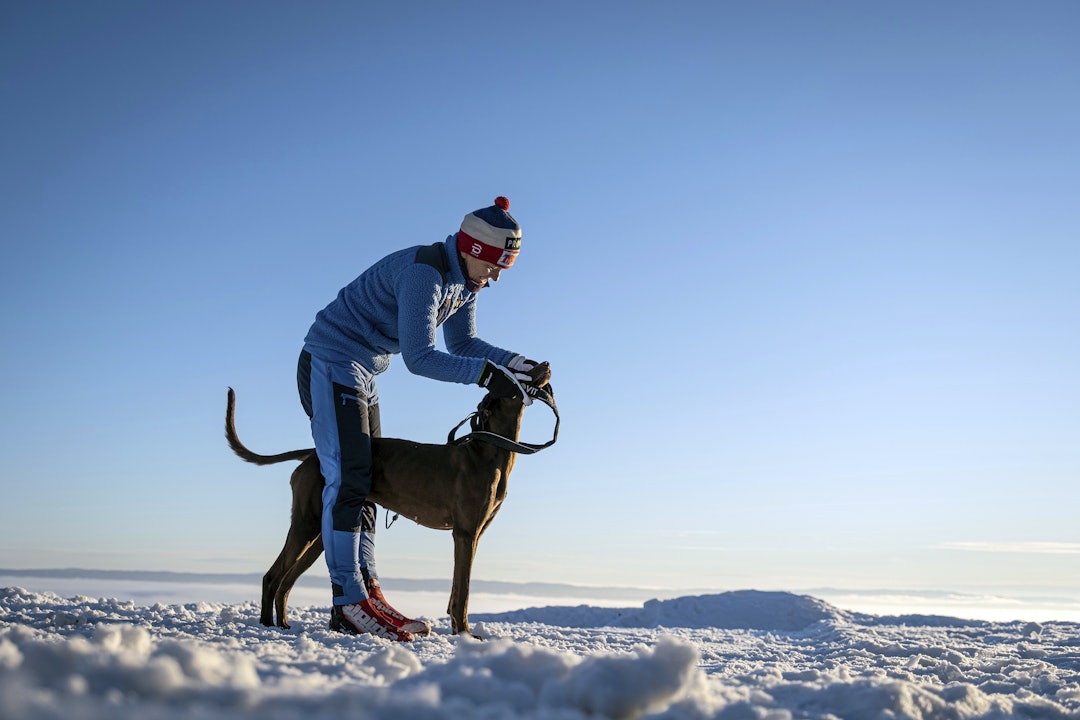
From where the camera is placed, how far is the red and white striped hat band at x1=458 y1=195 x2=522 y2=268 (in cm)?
427

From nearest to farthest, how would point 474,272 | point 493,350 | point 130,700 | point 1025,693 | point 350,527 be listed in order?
point 130,700 < point 1025,693 < point 350,527 < point 474,272 < point 493,350

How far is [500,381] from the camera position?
13.6 feet

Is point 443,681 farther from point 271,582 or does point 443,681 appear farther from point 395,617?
point 271,582

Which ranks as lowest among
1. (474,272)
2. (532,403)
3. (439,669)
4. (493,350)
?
(439,669)

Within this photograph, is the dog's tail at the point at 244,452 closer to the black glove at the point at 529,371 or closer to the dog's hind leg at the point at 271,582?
the dog's hind leg at the point at 271,582

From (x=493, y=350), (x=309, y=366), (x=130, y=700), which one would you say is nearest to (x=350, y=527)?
(x=309, y=366)

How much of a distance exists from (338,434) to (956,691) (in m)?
2.98

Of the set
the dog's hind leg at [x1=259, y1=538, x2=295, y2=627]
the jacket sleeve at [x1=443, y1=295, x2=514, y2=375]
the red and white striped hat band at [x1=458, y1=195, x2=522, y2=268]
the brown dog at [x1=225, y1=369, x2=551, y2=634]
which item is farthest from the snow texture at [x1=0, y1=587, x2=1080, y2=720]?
the red and white striped hat band at [x1=458, y1=195, x2=522, y2=268]

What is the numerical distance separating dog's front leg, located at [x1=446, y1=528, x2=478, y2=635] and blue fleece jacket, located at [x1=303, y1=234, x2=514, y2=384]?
33.3 inches

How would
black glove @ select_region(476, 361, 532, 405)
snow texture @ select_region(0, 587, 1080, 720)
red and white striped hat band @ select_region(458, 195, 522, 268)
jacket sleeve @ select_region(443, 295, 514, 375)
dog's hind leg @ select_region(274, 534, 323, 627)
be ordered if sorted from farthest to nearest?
jacket sleeve @ select_region(443, 295, 514, 375) → dog's hind leg @ select_region(274, 534, 323, 627) → red and white striped hat band @ select_region(458, 195, 522, 268) → black glove @ select_region(476, 361, 532, 405) → snow texture @ select_region(0, 587, 1080, 720)

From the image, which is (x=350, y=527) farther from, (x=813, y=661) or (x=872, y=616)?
(x=872, y=616)

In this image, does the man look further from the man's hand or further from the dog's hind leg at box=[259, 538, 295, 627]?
the dog's hind leg at box=[259, 538, 295, 627]

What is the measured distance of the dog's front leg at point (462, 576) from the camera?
4090mm

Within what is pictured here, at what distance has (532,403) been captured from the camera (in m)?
4.27
